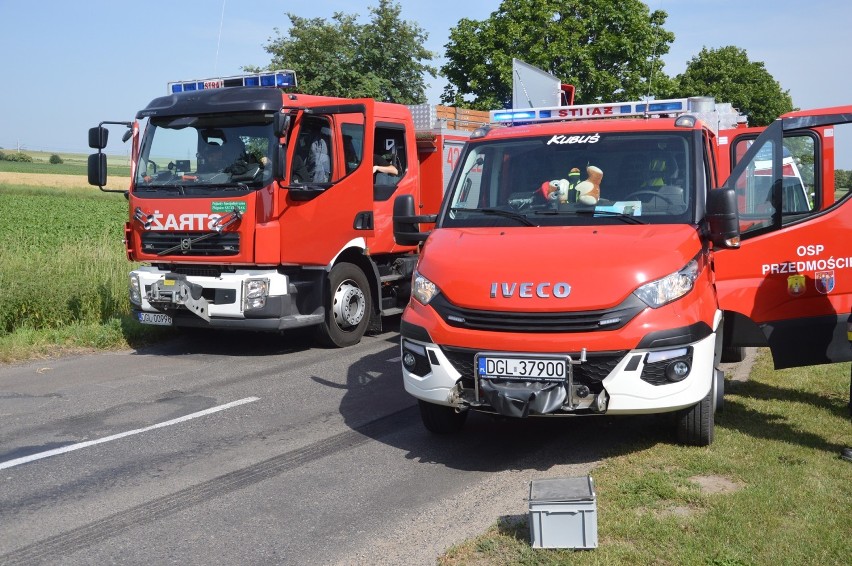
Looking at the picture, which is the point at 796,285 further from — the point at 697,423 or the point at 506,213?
the point at 506,213

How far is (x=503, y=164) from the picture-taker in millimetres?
6695

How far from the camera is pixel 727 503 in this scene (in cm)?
Result: 489

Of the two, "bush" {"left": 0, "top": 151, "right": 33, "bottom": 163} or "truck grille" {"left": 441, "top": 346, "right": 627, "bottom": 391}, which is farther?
"bush" {"left": 0, "top": 151, "right": 33, "bottom": 163}

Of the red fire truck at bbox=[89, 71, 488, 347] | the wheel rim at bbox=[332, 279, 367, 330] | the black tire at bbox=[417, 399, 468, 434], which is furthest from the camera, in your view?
the wheel rim at bbox=[332, 279, 367, 330]

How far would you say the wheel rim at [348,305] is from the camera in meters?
10.5

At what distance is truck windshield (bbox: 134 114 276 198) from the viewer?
31.4 feet

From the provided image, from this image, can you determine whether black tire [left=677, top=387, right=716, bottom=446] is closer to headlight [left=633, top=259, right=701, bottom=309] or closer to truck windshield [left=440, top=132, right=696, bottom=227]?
headlight [left=633, top=259, right=701, bottom=309]

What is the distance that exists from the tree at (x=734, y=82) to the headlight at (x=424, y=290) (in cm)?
4901

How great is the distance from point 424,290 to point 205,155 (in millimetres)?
4805

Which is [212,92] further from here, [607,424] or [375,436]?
[607,424]

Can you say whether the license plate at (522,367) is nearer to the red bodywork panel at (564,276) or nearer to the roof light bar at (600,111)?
the red bodywork panel at (564,276)

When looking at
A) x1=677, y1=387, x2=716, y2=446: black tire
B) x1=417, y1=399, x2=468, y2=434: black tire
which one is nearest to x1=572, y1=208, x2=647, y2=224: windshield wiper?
x1=677, y1=387, x2=716, y2=446: black tire

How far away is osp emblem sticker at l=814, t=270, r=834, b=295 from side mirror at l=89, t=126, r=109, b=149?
305 inches

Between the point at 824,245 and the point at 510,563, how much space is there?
12.3ft
